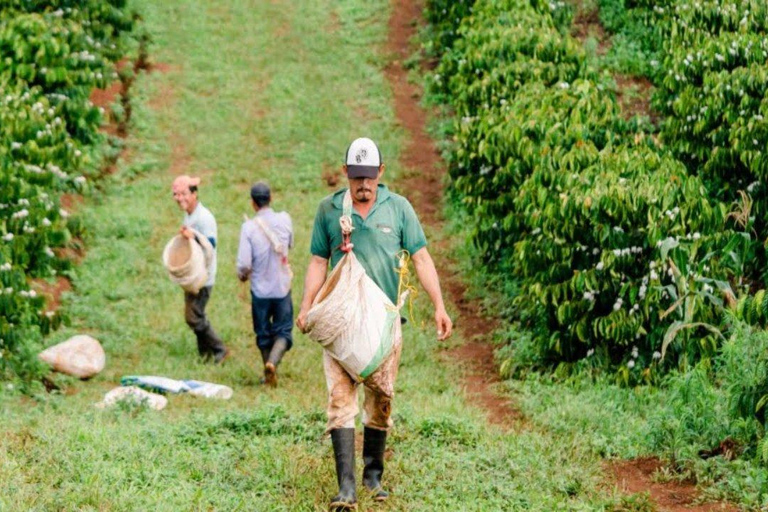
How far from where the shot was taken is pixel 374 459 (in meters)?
6.46

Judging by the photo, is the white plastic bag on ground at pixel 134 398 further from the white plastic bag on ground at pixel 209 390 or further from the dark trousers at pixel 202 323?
the dark trousers at pixel 202 323

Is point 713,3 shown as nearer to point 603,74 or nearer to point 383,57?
point 603,74

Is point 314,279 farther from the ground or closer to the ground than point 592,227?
farther from the ground

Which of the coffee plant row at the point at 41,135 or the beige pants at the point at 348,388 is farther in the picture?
the coffee plant row at the point at 41,135

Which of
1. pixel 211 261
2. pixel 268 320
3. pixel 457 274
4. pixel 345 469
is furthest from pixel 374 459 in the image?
pixel 457 274

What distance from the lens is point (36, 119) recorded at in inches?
468

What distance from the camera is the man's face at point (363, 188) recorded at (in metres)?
6.24

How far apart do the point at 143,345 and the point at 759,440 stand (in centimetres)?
642

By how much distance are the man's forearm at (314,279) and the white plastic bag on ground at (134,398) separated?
3.07 meters

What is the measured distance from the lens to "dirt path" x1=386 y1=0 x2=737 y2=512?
702 centimetres

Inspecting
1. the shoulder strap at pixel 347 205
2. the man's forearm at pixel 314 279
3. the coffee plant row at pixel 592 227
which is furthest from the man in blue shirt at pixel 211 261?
the shoulder strap at pixel 347 205

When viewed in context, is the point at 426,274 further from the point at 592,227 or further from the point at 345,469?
the point at 592,227

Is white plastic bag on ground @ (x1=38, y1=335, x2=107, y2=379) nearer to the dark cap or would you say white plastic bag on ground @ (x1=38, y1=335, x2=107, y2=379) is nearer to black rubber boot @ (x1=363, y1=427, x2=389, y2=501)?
the dark cap

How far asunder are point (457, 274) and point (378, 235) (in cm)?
650
